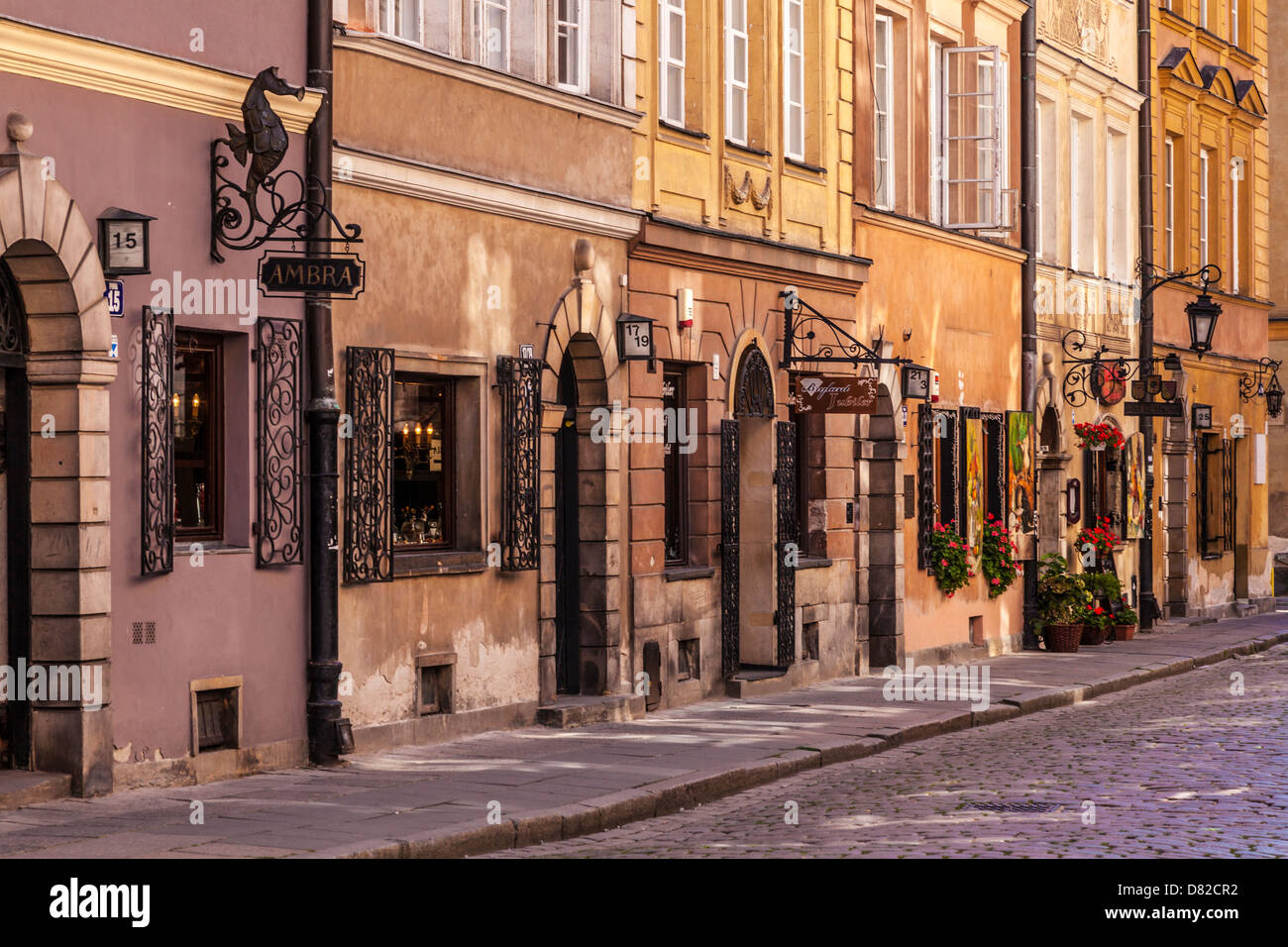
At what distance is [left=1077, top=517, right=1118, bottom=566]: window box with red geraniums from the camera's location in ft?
90.9

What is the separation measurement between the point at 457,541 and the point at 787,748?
2.85 m

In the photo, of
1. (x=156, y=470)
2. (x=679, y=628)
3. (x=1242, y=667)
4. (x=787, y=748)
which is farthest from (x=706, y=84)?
(x=1242, y=667)

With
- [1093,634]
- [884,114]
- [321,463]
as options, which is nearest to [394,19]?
[321,463]

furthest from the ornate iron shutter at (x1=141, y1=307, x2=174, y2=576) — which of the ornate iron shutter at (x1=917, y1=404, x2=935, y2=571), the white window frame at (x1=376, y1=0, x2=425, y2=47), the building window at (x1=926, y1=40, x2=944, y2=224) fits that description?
the building window at (x1=926, y1=40, x2=944, y2=224)

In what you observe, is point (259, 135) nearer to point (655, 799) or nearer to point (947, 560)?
point (655, 799)

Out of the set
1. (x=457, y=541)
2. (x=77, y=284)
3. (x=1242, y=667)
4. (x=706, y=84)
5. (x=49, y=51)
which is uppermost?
(x=706, y=84)

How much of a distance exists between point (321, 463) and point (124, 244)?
87.7 inches

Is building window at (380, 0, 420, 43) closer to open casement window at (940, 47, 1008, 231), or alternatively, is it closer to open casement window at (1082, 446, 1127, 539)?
Result: open casement window at (940, 47, 1008, 231)

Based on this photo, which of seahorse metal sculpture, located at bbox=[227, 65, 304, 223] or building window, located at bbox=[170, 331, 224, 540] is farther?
building window, located at bbox=[170, 331, 224, 540]

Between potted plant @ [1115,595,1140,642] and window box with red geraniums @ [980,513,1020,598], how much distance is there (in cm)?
299

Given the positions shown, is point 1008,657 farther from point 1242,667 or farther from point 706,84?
point 706,84

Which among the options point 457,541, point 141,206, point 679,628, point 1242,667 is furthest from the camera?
point 1242,667

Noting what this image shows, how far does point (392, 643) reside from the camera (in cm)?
1410

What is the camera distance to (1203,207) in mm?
33719
